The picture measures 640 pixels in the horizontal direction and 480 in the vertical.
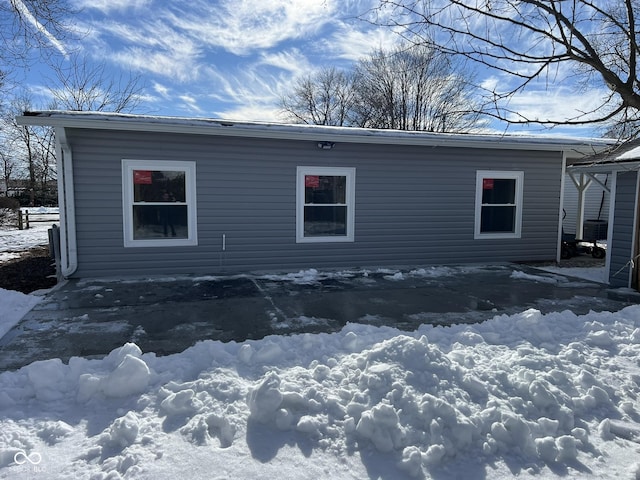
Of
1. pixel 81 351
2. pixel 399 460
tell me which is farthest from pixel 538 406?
pixel 81 351

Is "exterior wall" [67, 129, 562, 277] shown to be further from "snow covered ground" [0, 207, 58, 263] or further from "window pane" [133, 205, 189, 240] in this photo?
"snow covered ground" [0, 207, 58, 263]

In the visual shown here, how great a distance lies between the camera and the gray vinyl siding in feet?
24.1

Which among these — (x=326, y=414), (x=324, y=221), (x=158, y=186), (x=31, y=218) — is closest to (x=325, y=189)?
(x=324, y=221)

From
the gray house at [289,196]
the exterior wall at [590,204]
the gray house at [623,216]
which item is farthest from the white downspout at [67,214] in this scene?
the exterior wall at [590,204]

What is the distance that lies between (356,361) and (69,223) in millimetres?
6191

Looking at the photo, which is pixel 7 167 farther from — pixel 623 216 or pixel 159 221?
pixel 623 216

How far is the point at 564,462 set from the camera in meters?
2.51

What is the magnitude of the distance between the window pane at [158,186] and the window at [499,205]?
21.0 ft

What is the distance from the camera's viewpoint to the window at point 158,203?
7.67 m

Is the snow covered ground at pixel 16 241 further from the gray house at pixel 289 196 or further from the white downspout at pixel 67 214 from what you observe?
the gray house at pixel 289 196

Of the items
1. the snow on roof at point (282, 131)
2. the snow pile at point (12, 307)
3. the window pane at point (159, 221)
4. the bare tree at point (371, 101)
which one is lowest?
the snow pile at point (12, 307)

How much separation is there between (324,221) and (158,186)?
329cm

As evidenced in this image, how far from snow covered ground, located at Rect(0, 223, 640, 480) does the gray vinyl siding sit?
4.58 metres

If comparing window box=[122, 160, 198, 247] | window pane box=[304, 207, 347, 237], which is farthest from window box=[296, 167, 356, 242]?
window box=[122, 160, 198, 247]
